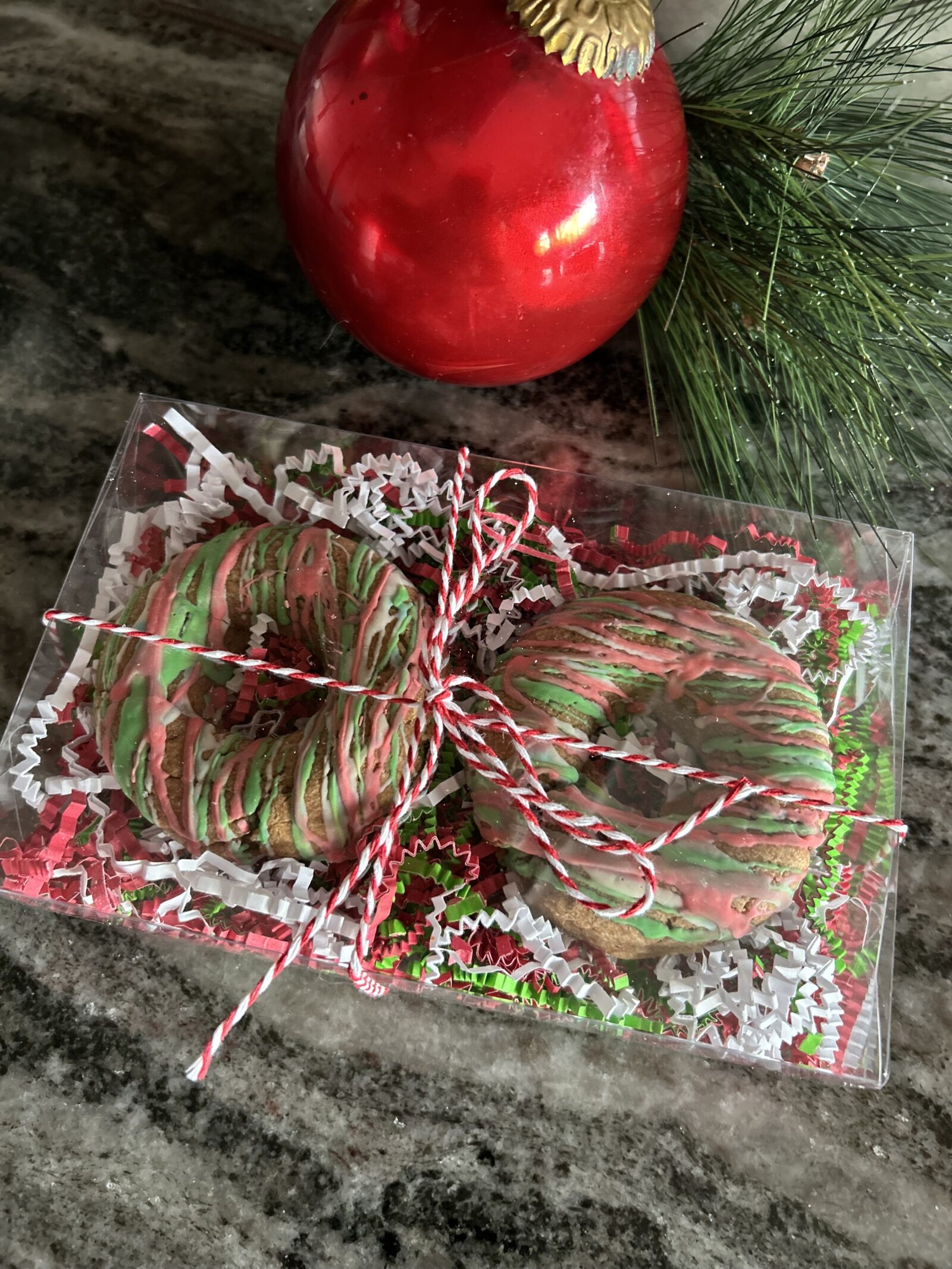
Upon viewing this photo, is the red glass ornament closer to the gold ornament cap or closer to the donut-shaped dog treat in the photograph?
the gold ornament cap

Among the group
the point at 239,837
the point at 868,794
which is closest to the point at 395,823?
the point at 239,837

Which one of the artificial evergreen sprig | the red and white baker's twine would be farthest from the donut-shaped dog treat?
the artificial evergreen sprig

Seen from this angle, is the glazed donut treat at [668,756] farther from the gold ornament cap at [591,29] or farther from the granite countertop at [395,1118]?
the gold ornament cap at [591,29]

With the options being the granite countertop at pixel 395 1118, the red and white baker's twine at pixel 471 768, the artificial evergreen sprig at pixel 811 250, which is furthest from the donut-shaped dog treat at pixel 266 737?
the artificial evergreen sprig at pixel 811 250

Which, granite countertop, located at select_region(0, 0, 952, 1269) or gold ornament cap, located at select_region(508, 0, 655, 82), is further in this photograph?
granite countertop, located at select_region(0, 0, 952, 1269)

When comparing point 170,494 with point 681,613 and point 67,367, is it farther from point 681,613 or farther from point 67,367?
point 681,613

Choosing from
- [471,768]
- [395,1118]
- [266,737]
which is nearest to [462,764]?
[471,768]

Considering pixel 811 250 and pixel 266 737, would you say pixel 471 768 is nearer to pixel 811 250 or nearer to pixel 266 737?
pixel 266 737

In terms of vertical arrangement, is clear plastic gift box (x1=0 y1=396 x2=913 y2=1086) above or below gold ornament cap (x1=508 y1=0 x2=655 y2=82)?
below

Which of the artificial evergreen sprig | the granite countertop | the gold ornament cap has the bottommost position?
the granite countertop
